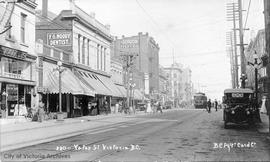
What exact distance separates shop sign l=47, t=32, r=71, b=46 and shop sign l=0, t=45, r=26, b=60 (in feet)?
33.7

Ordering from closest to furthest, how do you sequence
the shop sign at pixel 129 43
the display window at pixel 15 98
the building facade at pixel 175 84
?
1. the display window at pixel 15 98
2. the shop sign at pixel 129 43
3. the building facade at pixel 175 84

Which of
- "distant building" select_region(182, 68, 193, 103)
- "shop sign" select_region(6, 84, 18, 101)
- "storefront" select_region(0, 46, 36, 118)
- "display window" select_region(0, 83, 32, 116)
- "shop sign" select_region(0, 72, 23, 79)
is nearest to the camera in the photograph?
"storefront" select_region(0, 46, 36, 118)

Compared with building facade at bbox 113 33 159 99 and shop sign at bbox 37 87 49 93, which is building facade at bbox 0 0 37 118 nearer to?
shop sign at bbox 37 87 49 93

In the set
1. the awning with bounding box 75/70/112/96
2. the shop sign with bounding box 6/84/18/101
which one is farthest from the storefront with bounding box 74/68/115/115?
the shop sign with bounding box 6/84/18/101

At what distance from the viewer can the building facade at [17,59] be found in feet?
85.2

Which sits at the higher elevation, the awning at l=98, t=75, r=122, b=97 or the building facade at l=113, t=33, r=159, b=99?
the building facade at l=113, t=33, r=159, b=99

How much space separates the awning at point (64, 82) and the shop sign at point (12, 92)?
469cm

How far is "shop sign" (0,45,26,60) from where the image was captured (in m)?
25.5

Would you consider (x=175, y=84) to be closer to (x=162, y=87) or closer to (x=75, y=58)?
(x=162, y=87)

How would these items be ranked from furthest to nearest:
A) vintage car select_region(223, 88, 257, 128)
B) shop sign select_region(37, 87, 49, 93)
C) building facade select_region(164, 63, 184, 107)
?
building facade select_region(164, 63, 184, 107) < shop sign select_region(37, 87, 49, 93) < vintage car select_region(223, 88, 257, 128)

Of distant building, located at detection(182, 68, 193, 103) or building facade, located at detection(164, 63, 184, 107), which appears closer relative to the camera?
building facade, located at detection(164, 63, 184, 107)

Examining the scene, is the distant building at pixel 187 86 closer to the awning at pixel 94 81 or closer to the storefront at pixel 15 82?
the awning at pixel 94 81

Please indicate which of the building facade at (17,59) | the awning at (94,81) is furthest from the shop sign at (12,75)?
the awning at (94,81)

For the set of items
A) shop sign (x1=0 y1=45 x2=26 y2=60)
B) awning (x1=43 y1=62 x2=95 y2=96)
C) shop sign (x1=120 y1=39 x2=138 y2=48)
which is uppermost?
shop sign (x1=120 y1=39 x2=138 y2=48)
